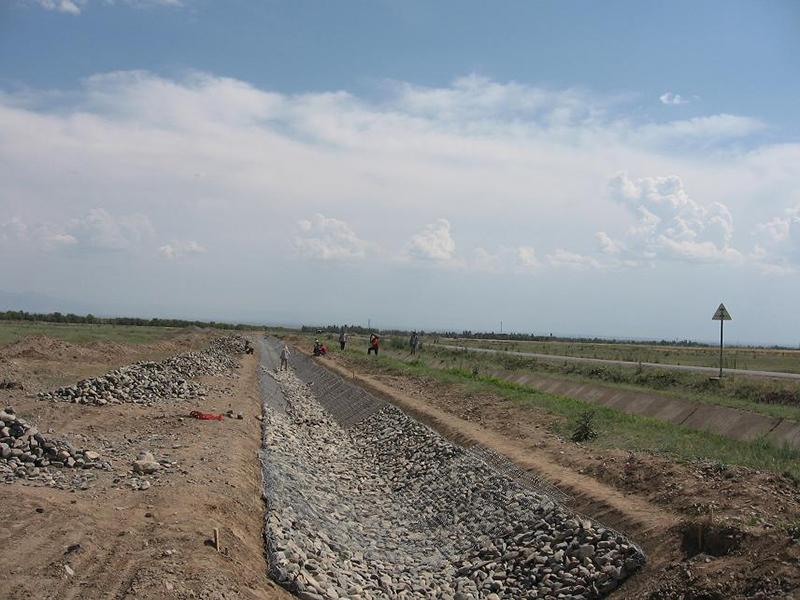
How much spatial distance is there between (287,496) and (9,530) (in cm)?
621

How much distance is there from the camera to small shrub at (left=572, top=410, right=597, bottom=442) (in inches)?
695

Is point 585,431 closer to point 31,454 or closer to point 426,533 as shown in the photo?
point 426,533

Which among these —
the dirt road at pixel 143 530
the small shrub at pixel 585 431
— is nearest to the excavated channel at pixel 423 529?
the dirt road at pixel 143 530

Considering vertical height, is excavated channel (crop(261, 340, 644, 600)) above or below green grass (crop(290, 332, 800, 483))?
below

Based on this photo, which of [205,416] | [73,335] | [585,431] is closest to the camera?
[585,431]

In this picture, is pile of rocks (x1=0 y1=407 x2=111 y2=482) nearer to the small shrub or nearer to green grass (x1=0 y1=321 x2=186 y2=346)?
the small shrub

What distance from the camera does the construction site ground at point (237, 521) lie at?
8.20 m

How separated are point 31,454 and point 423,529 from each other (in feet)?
25.9

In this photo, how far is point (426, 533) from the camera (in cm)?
1456

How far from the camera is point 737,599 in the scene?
777 cm

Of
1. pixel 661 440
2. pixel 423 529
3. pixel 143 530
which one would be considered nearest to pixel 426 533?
pixel 423 529

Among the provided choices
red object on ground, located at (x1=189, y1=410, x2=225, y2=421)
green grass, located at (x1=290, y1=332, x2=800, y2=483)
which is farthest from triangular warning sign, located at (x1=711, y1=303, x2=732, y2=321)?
red object on ground, located at (x1=189, y1=410, x2=225, y2=421)

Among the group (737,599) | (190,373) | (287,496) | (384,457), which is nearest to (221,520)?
(287,496)

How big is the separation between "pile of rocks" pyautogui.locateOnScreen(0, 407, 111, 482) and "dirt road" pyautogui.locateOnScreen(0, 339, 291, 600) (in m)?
0.63
